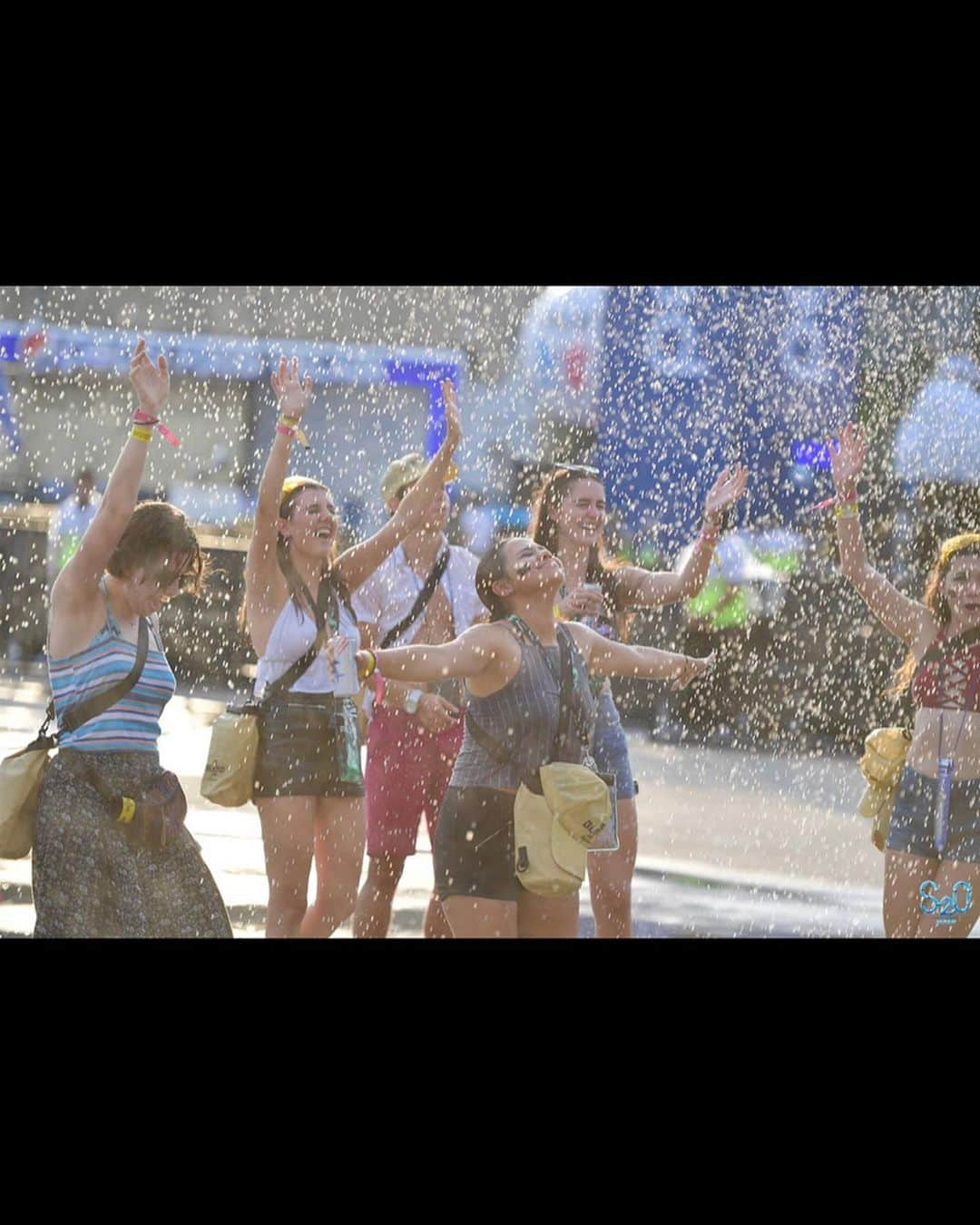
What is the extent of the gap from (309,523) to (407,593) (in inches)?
11.6

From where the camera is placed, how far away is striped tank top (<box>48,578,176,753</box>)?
121 inches

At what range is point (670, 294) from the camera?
384 centimetres

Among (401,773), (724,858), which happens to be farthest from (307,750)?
(724,858)

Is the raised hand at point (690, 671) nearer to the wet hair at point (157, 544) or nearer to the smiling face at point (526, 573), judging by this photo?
the smiling face at point (526, 573)

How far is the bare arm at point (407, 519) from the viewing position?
11.3 feet

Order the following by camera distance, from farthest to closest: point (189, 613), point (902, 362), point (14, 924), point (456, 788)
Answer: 1. point (902, 362)
2. point (14, 924)
3. point (189, 613)
4. point (456, 788)

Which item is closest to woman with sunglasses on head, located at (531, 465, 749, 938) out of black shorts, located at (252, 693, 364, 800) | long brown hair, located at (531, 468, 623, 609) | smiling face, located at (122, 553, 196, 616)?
long brown hair, located at (531, 468, 623, 609)

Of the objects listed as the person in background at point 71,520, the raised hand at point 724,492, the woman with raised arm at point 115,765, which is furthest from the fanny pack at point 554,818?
the person in background at point 71,520

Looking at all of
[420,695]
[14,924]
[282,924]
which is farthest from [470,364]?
[14,924]

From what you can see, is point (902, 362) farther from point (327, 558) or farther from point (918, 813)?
point (327, 558)

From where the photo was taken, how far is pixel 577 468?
12.0 feet

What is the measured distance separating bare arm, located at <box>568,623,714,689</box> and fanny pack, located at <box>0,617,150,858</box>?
870 millimetres

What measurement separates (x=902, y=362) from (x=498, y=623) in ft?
4.21

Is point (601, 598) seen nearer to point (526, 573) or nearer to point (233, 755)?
point (526, 573)
